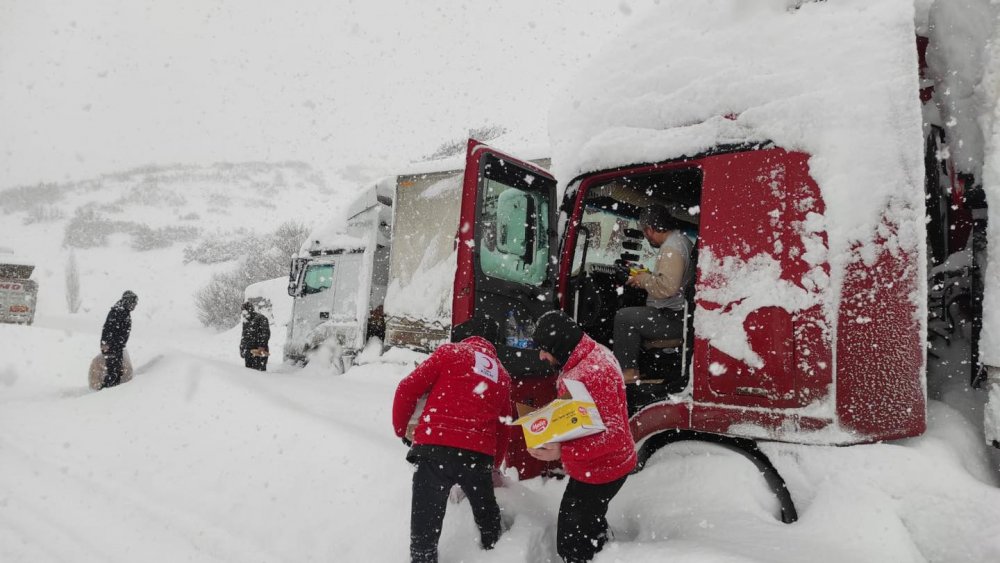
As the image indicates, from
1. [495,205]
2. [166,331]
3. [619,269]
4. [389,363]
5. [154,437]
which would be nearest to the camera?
[495,205]

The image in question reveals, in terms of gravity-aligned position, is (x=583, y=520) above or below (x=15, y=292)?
above

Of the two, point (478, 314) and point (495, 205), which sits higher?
point (495, 205)

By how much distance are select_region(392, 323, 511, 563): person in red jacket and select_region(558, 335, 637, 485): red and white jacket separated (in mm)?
450

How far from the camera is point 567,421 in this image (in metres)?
2.47

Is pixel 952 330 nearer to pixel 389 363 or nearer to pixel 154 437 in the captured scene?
pixel 154 437

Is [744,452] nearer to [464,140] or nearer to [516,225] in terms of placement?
[516,225]

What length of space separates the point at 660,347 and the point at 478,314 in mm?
1166

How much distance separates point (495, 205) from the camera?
346 cm

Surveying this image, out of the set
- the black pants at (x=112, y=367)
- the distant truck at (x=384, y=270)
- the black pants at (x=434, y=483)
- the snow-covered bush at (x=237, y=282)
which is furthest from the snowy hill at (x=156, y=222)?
the black pants at (x=434, y=483)

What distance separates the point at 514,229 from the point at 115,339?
697 centimetres

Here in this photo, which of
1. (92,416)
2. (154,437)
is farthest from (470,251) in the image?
(92,416)

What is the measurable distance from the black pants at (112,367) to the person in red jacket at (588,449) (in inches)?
297

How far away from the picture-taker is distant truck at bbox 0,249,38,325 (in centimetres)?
1498

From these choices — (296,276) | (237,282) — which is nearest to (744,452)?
(296,276)
